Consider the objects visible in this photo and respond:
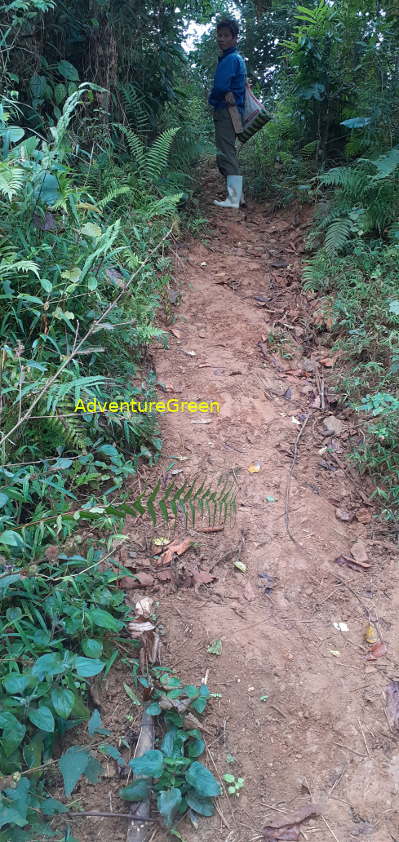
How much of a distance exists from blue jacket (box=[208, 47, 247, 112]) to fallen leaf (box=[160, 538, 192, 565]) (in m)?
5.18

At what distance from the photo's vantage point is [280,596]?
285cm

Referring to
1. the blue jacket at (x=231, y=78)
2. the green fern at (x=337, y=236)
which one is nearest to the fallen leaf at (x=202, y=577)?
the green fern at (x=337, y=236)

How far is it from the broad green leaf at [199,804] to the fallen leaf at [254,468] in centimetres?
177

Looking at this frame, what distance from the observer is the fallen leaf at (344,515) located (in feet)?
10.9

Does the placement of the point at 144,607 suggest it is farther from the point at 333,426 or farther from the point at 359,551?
the point at 333,426

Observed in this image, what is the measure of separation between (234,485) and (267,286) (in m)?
2.56

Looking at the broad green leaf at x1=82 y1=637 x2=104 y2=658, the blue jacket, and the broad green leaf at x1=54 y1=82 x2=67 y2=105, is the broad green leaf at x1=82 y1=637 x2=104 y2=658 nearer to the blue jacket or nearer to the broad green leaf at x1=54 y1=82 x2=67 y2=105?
the broad green leaf at x1=54 y1=82 x2=67 y2=105

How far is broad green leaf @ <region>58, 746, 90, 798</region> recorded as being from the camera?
6.11 feet

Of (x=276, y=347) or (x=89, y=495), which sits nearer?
(x=89, y=495)

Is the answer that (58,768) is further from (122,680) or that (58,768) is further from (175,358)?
(175,358)

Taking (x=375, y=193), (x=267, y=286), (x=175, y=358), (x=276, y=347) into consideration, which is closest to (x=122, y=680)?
(x=175, y=358)

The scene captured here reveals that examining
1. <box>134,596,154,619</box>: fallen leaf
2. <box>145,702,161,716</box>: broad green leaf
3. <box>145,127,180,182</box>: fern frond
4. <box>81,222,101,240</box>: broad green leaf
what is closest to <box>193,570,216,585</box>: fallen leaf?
<box>134,596,154,619</box>: fallen leaf

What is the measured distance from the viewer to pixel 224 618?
2691 millimetres

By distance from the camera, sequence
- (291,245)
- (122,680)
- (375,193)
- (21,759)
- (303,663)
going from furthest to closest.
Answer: (291,245) → (375,193) → (303,663) → (122,680) → (21,759)
